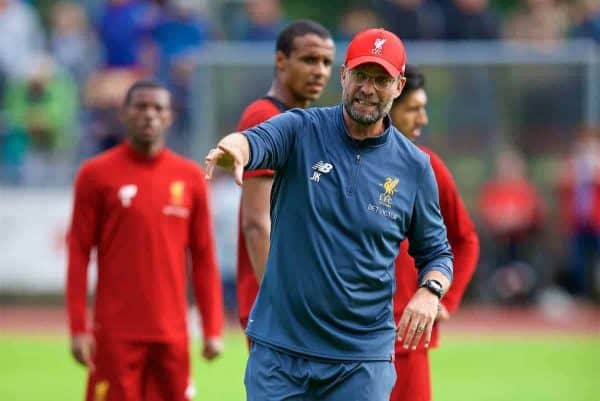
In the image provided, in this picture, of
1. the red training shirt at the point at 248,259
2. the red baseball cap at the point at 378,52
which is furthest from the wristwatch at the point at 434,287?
the red training shirt at the point at 248,259

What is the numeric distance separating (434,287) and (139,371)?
2764 mm

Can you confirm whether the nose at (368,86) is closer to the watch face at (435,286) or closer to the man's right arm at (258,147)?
the man's right arm at (258,147)

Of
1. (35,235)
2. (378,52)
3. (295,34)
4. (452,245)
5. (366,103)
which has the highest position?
(295,34)

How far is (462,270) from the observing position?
24.5 feet

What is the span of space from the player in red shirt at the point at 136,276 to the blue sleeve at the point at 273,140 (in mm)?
2429

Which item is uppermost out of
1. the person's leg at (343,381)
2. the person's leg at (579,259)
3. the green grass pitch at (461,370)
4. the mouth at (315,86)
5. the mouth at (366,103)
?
the mouth at (315,86)

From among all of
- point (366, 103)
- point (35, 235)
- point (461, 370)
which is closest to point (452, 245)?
point (366, 103)

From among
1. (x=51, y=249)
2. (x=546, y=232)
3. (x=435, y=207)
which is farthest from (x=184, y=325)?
(x=546, y=232)

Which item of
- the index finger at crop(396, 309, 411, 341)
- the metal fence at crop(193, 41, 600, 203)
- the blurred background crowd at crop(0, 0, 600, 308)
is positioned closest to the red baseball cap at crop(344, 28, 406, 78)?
the index finger at crop(396, 309, 411, 341)

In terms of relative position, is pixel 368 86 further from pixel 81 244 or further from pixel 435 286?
pixel 81 244

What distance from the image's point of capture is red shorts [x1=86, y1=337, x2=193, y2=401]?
8.04 m

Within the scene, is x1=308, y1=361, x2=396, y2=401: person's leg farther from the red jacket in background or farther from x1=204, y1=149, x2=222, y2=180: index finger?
the red jacket in background

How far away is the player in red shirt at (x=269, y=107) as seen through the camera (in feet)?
22.9

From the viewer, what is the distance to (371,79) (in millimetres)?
5941
